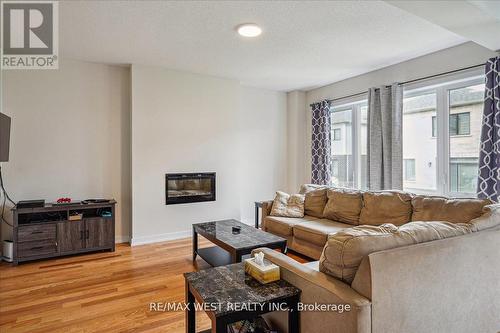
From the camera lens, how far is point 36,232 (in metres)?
3.50

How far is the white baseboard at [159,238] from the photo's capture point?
4.21m

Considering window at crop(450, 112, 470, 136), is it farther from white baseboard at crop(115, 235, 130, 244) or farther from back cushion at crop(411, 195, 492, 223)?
white baseboard at crop(115, 235, 130, 244)

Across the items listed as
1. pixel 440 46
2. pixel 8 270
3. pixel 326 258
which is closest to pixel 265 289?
pixel 326 258

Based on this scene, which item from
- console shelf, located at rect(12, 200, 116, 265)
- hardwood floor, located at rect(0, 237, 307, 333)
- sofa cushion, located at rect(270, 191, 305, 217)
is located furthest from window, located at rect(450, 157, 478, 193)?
console shelf, located at rect(12, 200, 116, 265)

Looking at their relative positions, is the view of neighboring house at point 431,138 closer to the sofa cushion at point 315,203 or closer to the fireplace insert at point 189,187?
the sofa cushion at point 315,203

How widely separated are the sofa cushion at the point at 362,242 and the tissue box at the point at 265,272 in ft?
0.88

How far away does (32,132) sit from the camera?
3785 millimetres

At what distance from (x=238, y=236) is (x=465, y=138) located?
3.00 metres

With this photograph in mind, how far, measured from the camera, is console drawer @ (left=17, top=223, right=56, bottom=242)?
3.43 m

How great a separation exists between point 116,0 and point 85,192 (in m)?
2.73

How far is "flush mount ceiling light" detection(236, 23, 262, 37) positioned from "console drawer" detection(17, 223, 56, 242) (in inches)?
129

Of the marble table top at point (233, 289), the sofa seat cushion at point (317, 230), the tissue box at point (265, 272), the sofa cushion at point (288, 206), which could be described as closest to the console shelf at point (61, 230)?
the sofa cushion at point (288, 206)

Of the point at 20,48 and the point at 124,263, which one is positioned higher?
the point at 20,48

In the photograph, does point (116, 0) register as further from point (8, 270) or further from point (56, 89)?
point (8, 270)
